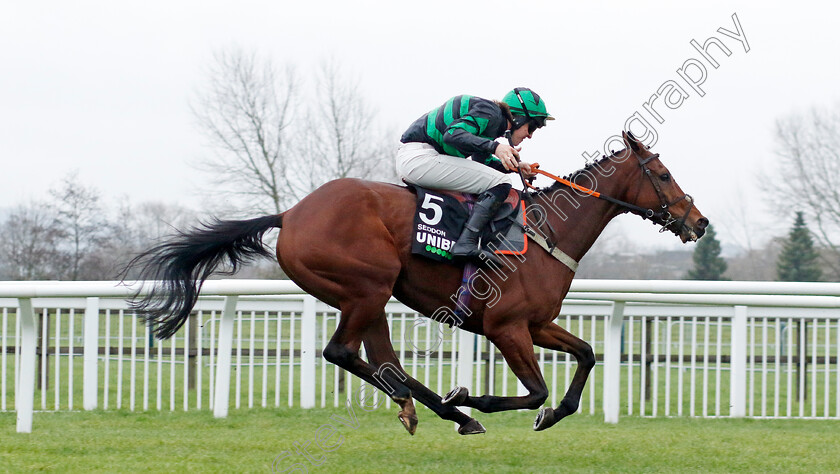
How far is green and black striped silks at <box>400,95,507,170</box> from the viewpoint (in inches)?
178

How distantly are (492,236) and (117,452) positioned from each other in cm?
224

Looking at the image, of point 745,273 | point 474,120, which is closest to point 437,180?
point 474,120

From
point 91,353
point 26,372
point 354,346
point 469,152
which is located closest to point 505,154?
point 469,152

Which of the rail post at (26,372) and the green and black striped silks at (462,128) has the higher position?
the green and black striped silks at (462,128)

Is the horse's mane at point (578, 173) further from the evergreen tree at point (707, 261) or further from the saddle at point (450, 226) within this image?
the evergreen tree at point (707, 261)

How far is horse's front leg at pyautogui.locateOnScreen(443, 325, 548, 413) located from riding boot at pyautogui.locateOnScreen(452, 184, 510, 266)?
37cm

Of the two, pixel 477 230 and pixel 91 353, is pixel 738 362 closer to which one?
pixel 477 230

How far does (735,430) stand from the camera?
5.90 m

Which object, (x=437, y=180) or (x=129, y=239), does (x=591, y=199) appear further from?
(x=129, y=239)

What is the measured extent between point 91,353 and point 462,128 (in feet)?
11.2

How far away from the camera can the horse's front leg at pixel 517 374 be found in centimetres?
452

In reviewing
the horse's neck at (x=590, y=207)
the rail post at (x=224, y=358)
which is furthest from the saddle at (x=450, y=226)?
the rail post at (x=224, y=358)

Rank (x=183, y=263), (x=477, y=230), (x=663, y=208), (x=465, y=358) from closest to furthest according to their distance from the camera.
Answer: (x=477, y=230) < (x=183, y=263) < (x=663, y=208) < (x=465, y=358)

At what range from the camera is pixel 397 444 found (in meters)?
5.09
